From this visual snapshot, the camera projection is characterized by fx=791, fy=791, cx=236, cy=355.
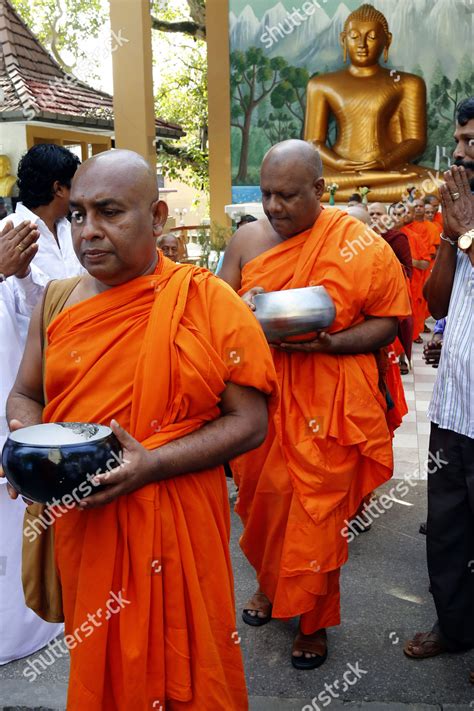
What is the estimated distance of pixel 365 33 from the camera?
13828 millimetres

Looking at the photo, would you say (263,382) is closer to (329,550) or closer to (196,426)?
(196,426)

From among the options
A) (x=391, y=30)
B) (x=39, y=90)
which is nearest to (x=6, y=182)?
(x=39, y=90)

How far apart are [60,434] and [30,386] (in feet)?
1.54

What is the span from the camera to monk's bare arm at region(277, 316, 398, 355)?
3.29 m

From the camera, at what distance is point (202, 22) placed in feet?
59.7

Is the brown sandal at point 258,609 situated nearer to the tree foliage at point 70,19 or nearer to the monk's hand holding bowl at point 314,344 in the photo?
the monk's hand holding bowl at point 314,344

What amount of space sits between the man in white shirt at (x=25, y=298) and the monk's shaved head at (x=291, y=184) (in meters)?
0.90

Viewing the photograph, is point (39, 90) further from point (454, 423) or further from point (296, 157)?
point (454, 423)

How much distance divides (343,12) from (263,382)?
44.3 feet

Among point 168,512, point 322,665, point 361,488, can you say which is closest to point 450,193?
point 361,488

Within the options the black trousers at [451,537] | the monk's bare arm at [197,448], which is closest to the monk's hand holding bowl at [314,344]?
the black trousers at [451,537]

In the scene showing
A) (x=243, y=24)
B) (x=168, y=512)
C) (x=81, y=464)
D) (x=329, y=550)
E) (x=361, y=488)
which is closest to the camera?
(x=81, y=464)

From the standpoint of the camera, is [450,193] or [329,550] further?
[329,550]

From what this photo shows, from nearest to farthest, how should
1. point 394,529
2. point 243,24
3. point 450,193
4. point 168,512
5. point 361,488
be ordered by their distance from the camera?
point 168,512, point 450,193, point 361,488, point 394,529, point 243,24
